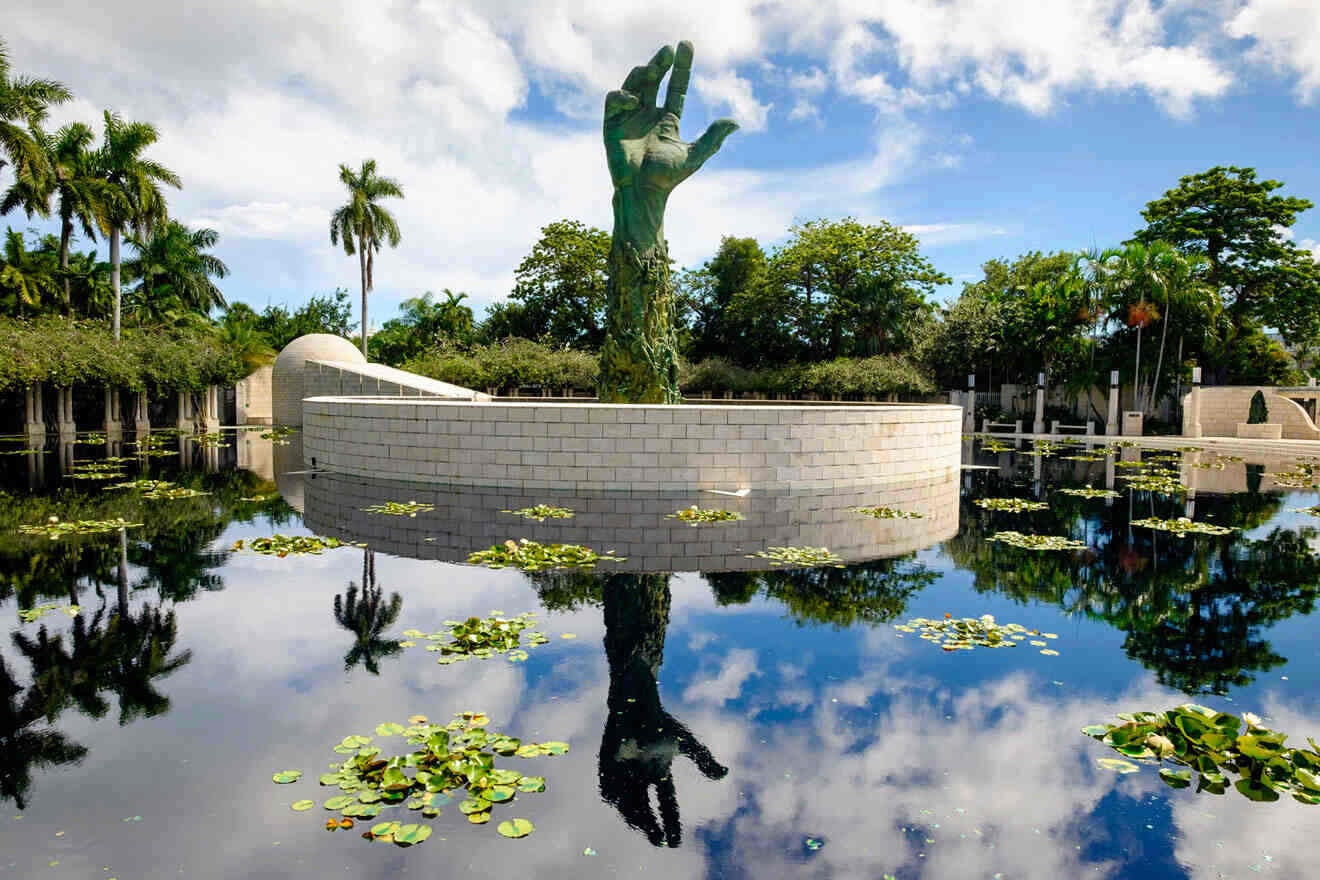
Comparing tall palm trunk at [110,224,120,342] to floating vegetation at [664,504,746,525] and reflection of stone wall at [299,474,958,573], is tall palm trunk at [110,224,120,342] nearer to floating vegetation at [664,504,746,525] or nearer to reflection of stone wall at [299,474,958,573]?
reflection of stone wall at [299,474,958,573]

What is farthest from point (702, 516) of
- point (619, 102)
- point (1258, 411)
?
point (1258, 411)

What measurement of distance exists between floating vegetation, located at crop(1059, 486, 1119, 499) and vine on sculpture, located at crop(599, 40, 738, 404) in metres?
7.47

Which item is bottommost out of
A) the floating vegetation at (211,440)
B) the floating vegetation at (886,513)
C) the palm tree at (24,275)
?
the floating vegetation at (886,513)

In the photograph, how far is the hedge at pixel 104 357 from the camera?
23.0 metres

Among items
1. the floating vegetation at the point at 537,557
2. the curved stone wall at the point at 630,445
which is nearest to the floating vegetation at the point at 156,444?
the curved stone wall at the point at 630,445

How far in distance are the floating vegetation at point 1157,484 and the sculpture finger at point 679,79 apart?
11.2m

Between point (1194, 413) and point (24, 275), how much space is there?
149ft

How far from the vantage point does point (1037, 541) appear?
30.5 feet

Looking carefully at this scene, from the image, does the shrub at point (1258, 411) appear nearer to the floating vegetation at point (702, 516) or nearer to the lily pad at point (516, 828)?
the floating vegetation at point (702, 516)

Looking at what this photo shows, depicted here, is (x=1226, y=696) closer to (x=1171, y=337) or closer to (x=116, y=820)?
(x=116, y=820)

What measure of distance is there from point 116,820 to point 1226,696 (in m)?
5.76

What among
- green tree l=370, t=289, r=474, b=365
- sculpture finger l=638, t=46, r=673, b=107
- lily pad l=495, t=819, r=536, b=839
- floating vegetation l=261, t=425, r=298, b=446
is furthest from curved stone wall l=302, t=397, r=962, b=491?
green tree l=370, t=289, r=474, b=365

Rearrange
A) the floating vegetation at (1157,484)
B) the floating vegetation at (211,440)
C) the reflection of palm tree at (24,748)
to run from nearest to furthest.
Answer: the reflection of palm tree at (24,748), the floating vegetation at (1157,484), the floating vegetation at (211,440)

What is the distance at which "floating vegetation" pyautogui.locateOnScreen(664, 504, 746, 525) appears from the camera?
9.90m
